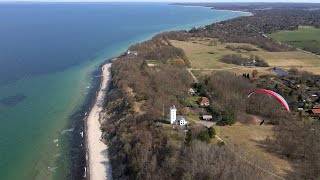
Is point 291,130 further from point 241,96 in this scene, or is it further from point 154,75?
point 154,75

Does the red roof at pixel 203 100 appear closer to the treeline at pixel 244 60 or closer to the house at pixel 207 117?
the house at pixel 207 117

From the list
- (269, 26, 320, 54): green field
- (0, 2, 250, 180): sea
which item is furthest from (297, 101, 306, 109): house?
(269, 26, 320, 54): green field

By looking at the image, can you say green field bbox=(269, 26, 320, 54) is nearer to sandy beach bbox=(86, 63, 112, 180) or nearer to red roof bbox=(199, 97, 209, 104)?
red roof bbox=(199, 97, 209, 104)

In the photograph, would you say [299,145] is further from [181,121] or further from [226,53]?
[226,53]

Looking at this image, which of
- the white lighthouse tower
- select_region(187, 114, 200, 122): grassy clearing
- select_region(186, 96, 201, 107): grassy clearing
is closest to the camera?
the white lighthouse tower

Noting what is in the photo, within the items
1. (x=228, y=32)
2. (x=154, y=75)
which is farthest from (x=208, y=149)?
(x=228, y=32)

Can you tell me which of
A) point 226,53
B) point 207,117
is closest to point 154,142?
point 207,117
